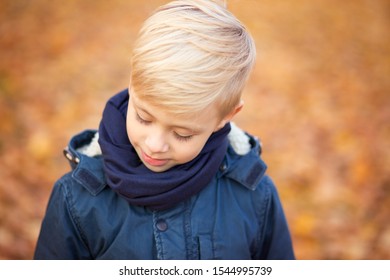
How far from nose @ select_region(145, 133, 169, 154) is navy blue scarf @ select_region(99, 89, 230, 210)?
4.7 inches

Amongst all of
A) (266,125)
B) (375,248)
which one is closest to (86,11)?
(266,125)

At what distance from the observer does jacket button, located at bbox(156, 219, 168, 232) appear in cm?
172

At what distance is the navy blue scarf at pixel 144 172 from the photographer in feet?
5.42

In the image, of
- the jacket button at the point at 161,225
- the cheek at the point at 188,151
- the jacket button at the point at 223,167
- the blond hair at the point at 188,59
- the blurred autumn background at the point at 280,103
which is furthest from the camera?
the blurred autumn background at the point at 280,103

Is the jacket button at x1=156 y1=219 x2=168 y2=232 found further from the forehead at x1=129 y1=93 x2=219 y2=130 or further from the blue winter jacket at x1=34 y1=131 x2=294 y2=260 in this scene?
the forehead at x1=129 y1=93 x2=219 y2=130

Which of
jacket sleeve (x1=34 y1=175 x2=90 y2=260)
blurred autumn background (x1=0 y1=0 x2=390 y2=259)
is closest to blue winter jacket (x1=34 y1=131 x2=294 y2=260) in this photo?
jacket sleeve (x1=34 y1=175 x2=90 y2=260)

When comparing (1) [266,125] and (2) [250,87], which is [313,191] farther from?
(2) [250,87]

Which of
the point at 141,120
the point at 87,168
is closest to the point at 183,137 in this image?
the point at 141,120

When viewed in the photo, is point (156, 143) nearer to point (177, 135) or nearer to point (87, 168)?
point (177, 135)

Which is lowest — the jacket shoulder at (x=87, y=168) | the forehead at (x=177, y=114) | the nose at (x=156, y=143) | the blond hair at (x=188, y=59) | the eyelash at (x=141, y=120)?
the jacket shoulder at (x=87, y=168)

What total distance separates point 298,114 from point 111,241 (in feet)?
8.21

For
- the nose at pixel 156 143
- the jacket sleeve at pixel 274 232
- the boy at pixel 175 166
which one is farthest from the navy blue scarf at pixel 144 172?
the jacket sleeve at pixel 274 232

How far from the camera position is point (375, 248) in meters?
3.04

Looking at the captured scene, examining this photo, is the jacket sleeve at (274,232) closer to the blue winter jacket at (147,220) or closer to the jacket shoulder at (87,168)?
the blue winter jacket at (147,220)
